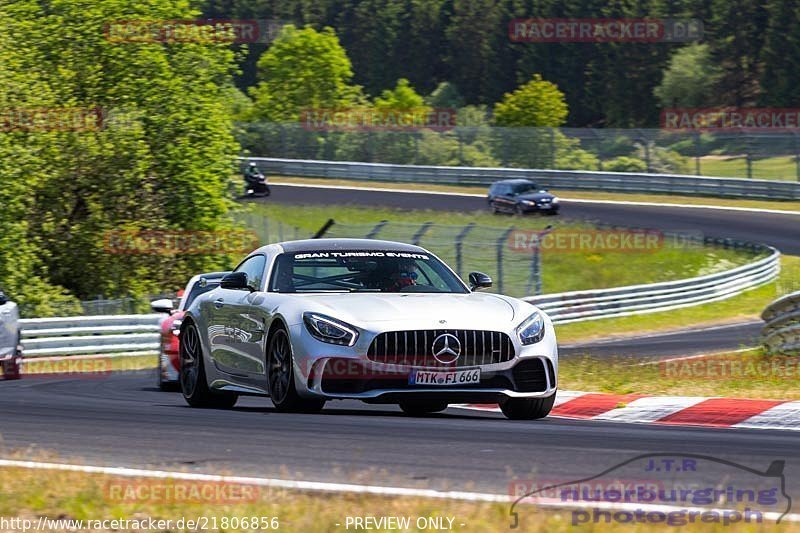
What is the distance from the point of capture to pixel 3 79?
30750 mm

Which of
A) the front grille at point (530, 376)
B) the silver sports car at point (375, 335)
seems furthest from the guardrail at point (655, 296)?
the front grille at point (530, 376)

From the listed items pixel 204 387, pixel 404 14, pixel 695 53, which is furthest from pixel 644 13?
pixel 204 387

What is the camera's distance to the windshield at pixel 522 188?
158 ft

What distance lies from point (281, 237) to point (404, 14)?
99.3m

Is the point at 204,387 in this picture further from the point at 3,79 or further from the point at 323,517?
the point at 3,79

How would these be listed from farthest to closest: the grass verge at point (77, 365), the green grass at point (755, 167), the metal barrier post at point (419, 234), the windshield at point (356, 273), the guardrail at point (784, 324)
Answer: the green grass at point (755, 167), the metal barrier post at point (419, 234), the grass verge at point (77, 365), the guardrail at point (784, 324), the windshield at point (356, 273)

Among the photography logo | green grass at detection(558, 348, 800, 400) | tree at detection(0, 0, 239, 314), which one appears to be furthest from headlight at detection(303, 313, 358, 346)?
tree at detection(0, 0, 239, 314)

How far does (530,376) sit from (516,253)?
19969 millimetres

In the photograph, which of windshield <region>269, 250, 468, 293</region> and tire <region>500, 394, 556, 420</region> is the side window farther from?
tire <region>500, 394, 556, 420</region>

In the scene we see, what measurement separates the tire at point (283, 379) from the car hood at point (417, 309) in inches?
14.0

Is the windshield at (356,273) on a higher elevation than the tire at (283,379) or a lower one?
higher

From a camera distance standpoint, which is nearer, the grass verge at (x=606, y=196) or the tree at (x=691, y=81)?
the grass verge at (x=606, y=196)

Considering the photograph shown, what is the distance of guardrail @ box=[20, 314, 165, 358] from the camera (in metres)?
Result: 24.2

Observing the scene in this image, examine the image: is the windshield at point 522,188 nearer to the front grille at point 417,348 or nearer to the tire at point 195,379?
the tire at point 195,379
